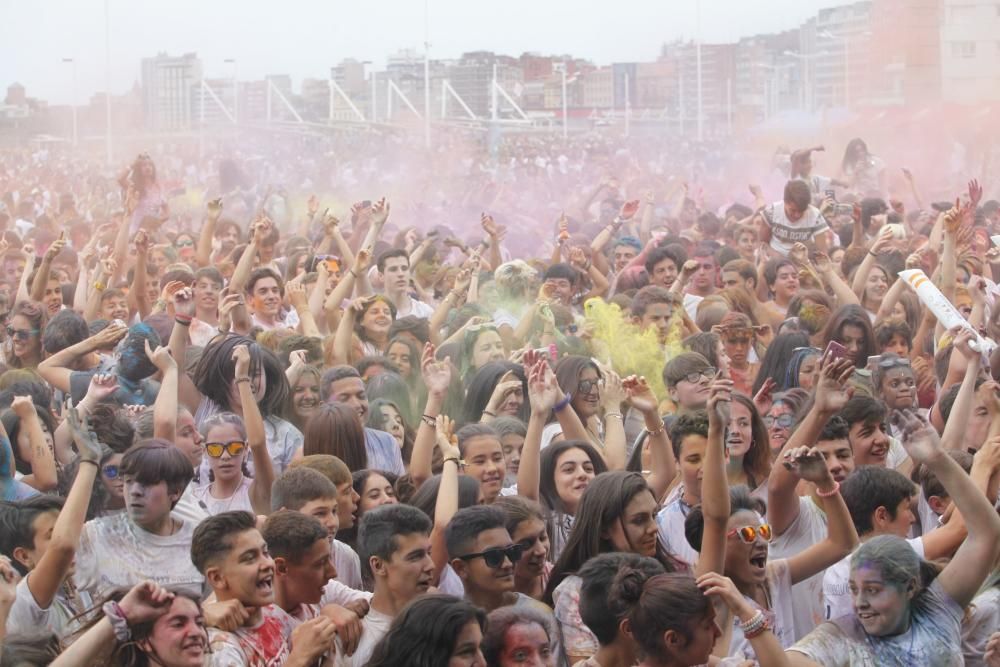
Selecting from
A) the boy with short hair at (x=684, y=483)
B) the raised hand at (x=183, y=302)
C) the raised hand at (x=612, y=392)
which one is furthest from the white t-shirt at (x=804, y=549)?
the raised hand at (x=183, y=302)

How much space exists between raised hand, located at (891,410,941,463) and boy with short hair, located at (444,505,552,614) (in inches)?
39.1

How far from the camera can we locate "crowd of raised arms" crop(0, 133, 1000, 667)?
395 cm

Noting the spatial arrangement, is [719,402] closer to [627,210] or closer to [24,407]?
[24,407]

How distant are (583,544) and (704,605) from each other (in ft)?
2.32

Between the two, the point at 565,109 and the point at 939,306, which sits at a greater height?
the point at 939,306

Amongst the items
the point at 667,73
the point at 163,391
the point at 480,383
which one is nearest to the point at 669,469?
the point at 480,383

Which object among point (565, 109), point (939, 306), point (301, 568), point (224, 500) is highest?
point (939, 306)

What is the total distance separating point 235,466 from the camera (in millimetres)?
5223

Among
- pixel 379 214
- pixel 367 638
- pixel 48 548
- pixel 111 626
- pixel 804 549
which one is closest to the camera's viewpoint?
pixel 111 626

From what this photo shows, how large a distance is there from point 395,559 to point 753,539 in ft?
2.92

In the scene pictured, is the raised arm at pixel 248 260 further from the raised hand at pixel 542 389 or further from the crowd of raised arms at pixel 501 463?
the raised hand at pixel 542 389

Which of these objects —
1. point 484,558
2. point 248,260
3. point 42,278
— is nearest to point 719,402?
point 484,558

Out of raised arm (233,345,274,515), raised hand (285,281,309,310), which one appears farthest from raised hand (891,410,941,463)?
raised hand (285,281,309,310)

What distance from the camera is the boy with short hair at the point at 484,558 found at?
4.35 metres
